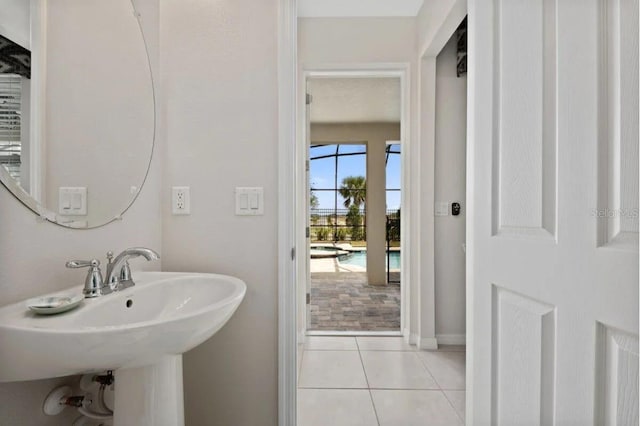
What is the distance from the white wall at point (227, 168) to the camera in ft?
4.39

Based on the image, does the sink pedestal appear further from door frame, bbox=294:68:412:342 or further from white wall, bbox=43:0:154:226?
door frame, bbox=294:68:412:342

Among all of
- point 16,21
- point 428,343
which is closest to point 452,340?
point 428,343

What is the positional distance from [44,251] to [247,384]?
869mm

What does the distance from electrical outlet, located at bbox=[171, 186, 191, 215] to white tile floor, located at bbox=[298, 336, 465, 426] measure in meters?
1.22

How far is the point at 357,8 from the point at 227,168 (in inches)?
76.1

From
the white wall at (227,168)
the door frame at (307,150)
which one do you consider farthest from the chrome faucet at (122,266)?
the door frame at (307,150)

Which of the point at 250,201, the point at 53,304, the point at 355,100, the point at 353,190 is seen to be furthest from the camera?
the point at 353,190

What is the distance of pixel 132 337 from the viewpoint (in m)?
0.71

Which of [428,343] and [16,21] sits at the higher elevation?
[16,21]

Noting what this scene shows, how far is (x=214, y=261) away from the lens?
1356 mm

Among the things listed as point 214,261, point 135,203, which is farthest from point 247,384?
point 135,203

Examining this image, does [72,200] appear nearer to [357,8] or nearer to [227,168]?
[227,168]

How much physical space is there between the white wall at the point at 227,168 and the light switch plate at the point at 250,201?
2 cm

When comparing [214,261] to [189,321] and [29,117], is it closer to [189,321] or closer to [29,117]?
[189,321]
